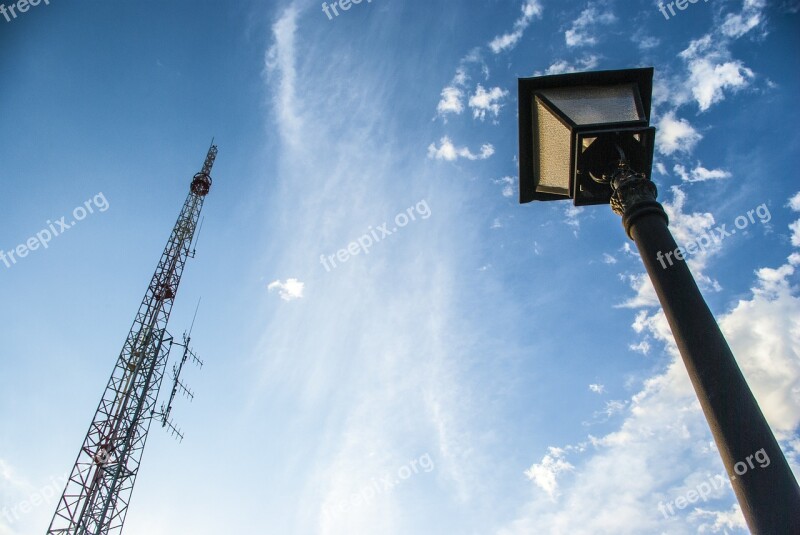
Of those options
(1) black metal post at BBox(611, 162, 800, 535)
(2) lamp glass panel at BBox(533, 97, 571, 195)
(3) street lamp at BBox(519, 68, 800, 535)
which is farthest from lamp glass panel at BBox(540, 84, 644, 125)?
(1) black metal post at BBox(611, 162, 800, 535)

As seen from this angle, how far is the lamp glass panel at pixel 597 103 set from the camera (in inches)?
241

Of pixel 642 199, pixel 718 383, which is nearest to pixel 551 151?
pixel 642 199

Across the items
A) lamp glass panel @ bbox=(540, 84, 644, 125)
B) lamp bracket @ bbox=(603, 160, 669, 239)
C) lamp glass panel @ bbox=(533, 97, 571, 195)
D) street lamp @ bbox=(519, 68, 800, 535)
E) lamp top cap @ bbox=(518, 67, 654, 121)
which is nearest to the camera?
street lamp @ bbox=(519, 68, 800, 535)

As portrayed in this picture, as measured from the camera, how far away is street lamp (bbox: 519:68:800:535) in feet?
13.3

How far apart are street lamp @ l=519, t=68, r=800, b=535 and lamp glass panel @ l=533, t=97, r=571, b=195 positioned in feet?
0.05

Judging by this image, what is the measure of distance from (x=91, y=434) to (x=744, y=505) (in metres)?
30.0

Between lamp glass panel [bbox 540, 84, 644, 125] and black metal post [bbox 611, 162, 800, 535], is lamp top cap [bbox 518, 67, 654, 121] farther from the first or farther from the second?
black metal post [bbox 611, 162, 800, 535]

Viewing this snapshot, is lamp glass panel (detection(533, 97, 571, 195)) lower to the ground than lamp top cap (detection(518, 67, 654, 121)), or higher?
lower

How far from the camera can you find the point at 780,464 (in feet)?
13.3

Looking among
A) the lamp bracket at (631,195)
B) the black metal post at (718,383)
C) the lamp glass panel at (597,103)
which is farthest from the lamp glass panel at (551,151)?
the black metal post at (718,383)

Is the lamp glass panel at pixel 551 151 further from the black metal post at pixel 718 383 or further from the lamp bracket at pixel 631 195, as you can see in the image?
the black metal post at pixel 718 383

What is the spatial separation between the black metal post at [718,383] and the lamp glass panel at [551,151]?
0.99 m

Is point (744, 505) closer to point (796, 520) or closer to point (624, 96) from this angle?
point (796, 520)

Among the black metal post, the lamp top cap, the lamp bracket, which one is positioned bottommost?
the black metal post
